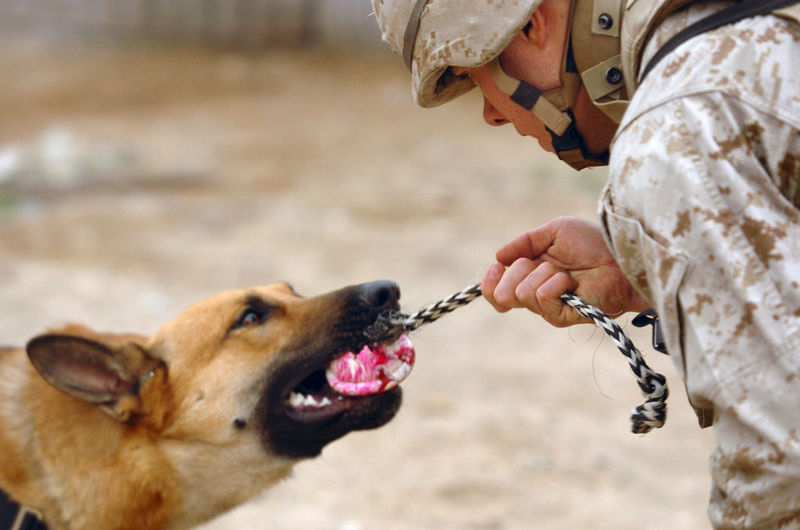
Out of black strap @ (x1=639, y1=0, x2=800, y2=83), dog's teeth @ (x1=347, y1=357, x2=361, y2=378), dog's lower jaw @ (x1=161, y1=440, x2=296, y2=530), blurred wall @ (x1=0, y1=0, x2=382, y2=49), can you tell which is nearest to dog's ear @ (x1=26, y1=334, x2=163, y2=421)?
dog's lower jaw @ (x1=161, y1=440, x2=296, y2=530)

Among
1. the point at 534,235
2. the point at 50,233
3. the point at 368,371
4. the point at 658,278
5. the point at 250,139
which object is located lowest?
the point at 250,139

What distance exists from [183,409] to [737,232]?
7.25 ft

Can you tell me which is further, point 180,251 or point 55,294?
point 180,251

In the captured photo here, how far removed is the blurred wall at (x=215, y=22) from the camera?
1403 centimetres

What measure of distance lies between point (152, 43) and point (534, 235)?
13.2m

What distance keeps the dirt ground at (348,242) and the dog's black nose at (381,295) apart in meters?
0.81

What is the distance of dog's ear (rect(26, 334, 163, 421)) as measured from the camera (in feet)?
10.1

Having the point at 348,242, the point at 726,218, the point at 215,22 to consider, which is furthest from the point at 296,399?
the point at 215,22

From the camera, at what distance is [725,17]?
1765mm

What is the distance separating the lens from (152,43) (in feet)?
47.3

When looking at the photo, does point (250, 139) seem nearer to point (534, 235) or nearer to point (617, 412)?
point (617, 412)

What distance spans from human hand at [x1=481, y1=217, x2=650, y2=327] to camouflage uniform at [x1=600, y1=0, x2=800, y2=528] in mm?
503

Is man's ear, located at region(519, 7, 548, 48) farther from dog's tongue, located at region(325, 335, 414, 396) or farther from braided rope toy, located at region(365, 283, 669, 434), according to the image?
dog's tongue, located at region(325, 335, 414, 396)

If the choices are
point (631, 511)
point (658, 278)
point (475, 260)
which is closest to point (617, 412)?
point (631, 511)
